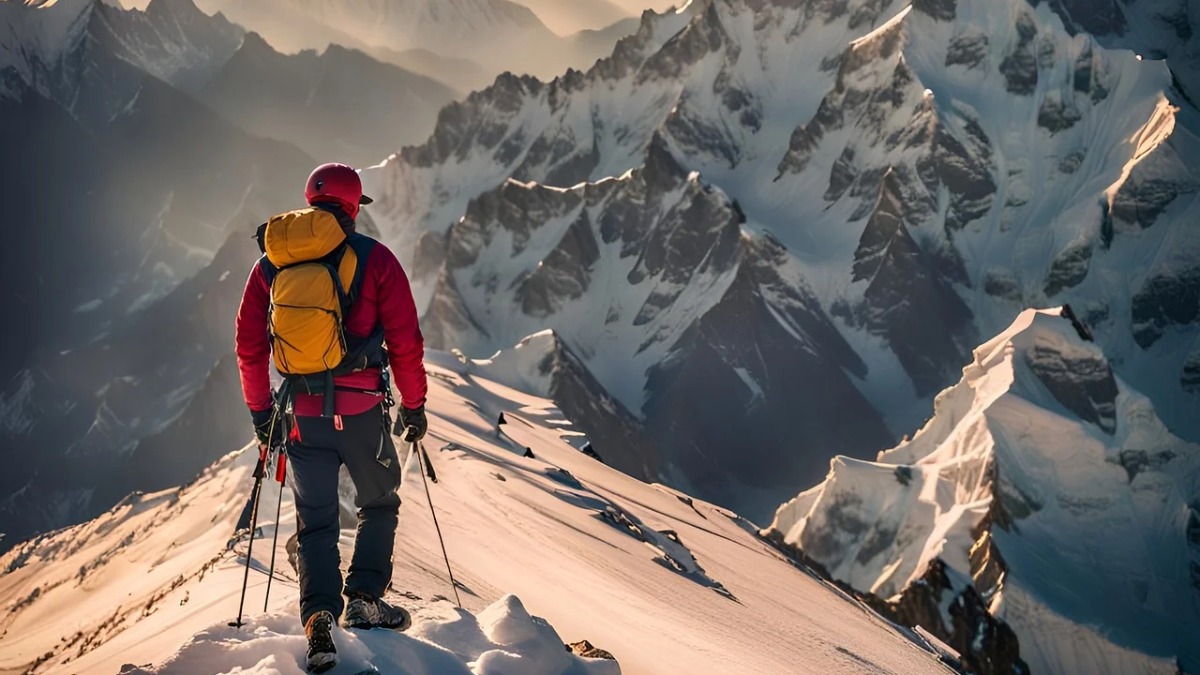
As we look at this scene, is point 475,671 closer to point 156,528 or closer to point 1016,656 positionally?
point 156,528

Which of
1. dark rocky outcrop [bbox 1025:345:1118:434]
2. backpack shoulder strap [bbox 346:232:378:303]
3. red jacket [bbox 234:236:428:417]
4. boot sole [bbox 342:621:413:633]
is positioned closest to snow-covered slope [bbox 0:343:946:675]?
boot sole [bbox 342:621:413:633]

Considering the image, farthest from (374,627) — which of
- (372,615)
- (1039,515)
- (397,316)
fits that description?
(1039,515)

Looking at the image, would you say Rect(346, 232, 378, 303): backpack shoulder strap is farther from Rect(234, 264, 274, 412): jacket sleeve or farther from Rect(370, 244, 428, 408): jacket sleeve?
Rect(234, 264, 274, 412): jacket sleeve

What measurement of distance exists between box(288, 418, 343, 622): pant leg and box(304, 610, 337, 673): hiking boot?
0.77 meters

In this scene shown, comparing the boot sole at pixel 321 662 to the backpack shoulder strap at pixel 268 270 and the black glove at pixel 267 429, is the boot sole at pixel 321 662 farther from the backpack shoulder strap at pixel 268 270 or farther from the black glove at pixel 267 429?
the backpack shoulder strap at pixel 268 270

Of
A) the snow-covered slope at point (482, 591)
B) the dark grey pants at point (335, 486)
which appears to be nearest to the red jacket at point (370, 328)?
the dark grey pants at point (335, 486)

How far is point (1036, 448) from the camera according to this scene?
119875 mm

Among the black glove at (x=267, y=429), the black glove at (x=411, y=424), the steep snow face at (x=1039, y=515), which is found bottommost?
the black glove at (x=267, y=429)

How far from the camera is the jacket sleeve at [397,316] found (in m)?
11.5

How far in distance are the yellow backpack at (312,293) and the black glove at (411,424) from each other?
1.02 metres

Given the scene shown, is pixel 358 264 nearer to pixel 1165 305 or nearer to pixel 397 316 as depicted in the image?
pixel 397 316

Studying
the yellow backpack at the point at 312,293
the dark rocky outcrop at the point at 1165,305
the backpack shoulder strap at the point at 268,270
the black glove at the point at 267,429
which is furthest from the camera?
the dark rocky outcrop at the point at 1165,305

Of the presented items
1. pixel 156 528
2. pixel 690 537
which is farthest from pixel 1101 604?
pixel 156 528

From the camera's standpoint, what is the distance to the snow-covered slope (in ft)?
37.2
